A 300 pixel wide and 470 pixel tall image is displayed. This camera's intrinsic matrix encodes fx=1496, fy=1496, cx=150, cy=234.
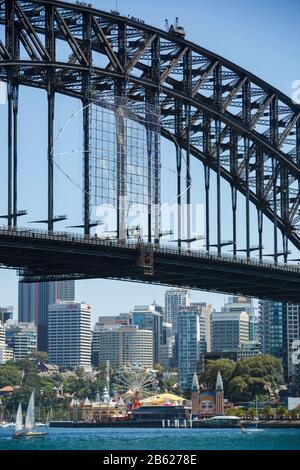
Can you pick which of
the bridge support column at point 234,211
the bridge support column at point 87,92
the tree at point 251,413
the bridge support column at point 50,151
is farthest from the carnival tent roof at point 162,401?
the bridge support column at point 50,151

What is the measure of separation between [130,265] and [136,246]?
2171 mm

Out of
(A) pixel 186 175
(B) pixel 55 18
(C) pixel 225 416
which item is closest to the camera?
(B) pixel 55 18

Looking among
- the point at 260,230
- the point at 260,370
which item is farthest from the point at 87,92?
the point at 260,370

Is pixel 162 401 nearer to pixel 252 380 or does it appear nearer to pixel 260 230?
pixel 252 380

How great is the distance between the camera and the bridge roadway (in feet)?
240

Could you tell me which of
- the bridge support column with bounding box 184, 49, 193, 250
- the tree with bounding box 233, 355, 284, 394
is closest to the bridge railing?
the bridge support column with bounding box 184, 49, 193, 250

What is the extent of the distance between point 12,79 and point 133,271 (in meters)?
12.7

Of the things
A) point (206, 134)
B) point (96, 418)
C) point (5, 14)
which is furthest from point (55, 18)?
point (96, 418)

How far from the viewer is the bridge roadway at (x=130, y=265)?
7312 centimetres

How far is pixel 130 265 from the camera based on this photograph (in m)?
80.8

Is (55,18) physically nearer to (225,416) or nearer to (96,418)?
(225,416)

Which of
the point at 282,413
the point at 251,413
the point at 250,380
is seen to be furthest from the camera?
the point at 250,380

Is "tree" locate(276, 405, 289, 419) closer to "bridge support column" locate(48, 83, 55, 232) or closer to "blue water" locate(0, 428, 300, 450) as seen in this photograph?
"blue water" locate(0, 428, 300, 450)

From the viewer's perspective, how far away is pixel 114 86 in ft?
278
